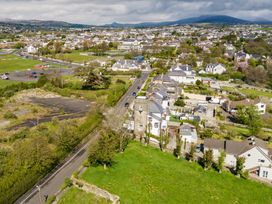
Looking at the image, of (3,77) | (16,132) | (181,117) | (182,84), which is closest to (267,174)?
(181,117)

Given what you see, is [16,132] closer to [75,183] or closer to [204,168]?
[75,183]

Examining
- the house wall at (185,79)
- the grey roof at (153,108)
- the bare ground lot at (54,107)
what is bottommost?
the bare ground lot at (54,107)

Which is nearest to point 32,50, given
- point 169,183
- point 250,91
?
point 250,91

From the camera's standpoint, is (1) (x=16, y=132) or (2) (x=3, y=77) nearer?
(1) (x=16, y=132)

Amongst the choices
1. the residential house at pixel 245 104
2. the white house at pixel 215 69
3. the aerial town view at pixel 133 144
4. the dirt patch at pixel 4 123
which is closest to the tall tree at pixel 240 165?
the aerial town view at pixel 133 144

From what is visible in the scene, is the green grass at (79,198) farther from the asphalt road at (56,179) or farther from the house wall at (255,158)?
the house wall at (255,158)

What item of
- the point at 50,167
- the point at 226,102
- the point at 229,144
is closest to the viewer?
the point at 50,167

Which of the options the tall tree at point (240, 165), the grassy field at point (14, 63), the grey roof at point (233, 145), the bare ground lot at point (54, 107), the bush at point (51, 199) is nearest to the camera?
the bush at point (51, 199)
